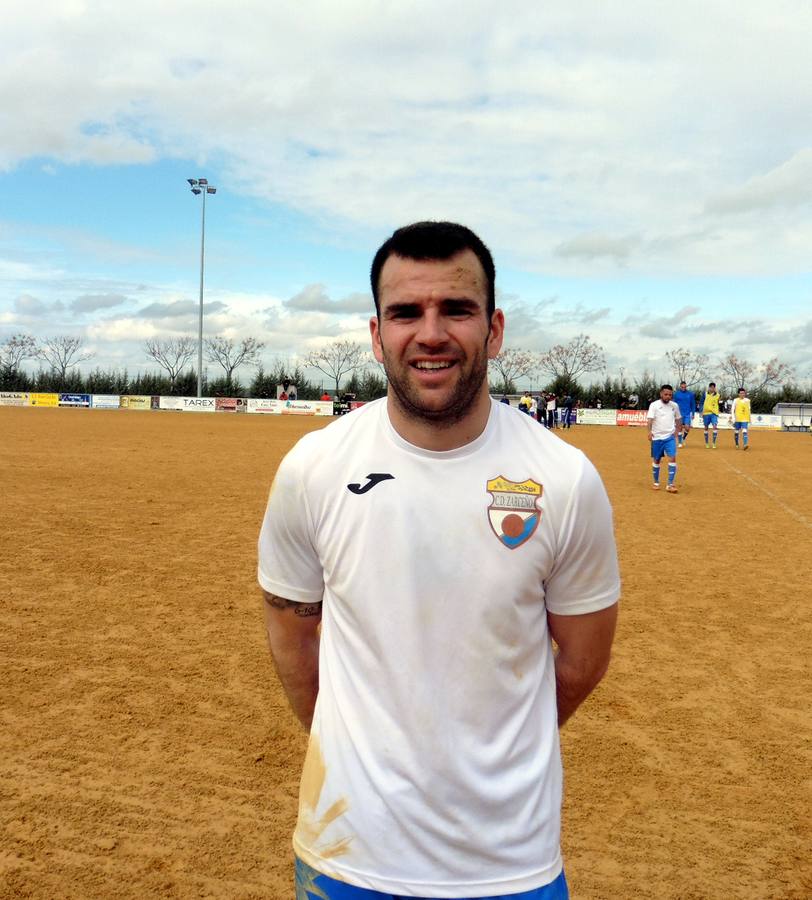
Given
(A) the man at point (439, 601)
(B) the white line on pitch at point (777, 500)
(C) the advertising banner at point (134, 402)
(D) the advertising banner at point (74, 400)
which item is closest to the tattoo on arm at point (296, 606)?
(A) the man at point (439, 601)

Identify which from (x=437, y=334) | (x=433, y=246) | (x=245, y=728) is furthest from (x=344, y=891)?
(x=245, y=728)

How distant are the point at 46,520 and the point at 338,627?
10.2 metres

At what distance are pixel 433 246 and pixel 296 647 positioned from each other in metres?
1.11

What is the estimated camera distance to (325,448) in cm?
198

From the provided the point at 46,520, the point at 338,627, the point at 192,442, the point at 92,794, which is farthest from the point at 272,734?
the point at 192,442

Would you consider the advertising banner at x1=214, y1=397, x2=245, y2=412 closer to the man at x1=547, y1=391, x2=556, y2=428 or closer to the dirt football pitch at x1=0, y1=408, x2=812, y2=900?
the man at x1=547, y1=391, x2=556, y2=428

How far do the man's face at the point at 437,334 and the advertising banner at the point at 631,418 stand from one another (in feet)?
179

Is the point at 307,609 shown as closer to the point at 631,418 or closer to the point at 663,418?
the point at 663,418

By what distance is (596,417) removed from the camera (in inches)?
2259

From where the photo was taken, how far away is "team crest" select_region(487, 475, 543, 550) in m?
1.85

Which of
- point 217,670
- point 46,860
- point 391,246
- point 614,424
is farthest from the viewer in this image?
point 614,424

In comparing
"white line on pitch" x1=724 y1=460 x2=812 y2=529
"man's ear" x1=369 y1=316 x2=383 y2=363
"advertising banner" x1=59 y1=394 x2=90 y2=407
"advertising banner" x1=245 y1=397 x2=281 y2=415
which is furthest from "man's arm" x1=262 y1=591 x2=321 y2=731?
"advertising banner" x1=59 y1=394 x2=90 y2=407

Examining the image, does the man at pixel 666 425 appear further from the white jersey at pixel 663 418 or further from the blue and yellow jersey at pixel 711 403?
the blue and yellow jersey at pixel 711 403

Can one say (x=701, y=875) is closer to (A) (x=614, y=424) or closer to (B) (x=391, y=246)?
(B) (x=391, y=246)
